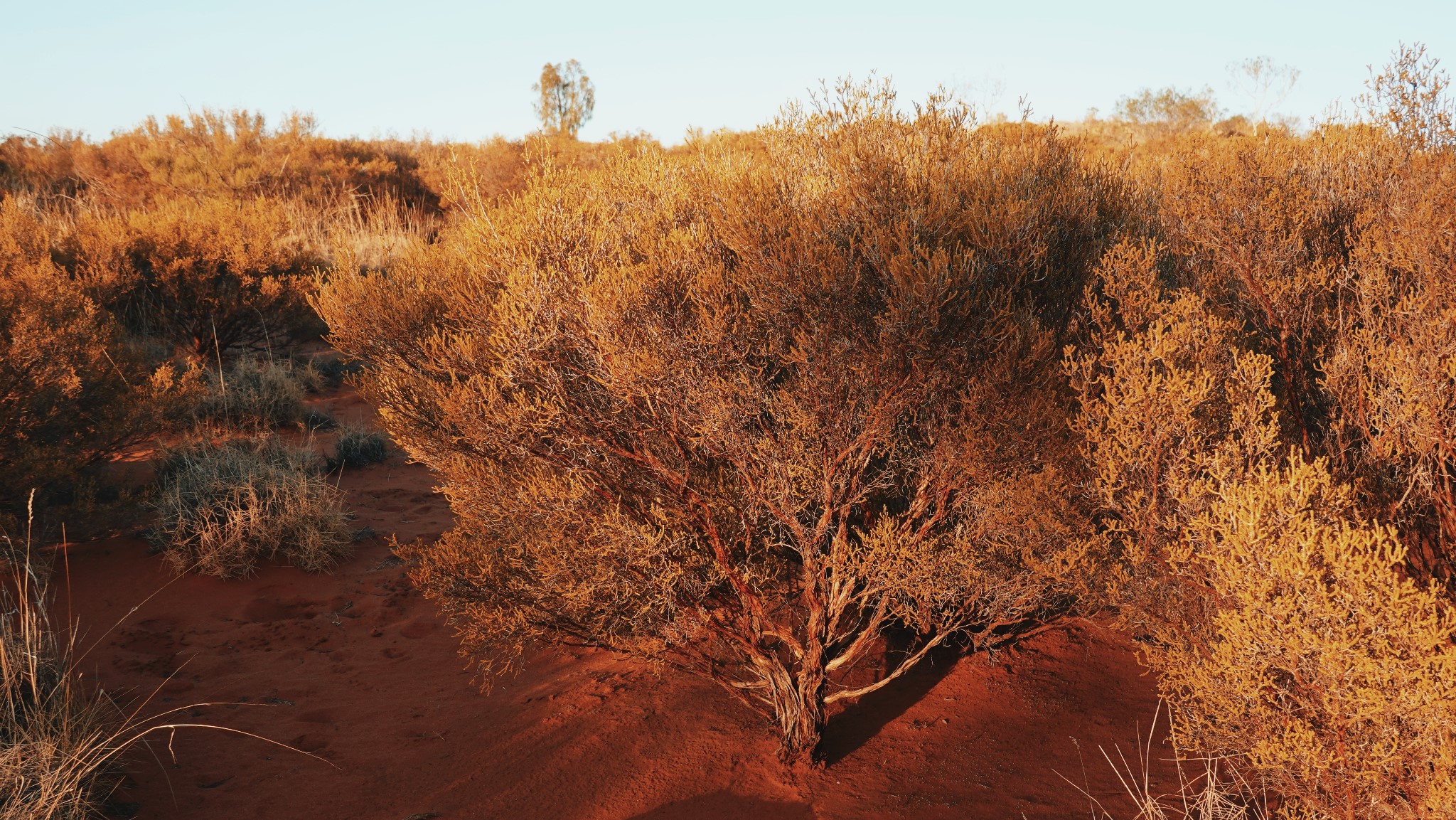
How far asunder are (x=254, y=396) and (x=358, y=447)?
128 cm

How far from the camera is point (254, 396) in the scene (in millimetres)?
8883

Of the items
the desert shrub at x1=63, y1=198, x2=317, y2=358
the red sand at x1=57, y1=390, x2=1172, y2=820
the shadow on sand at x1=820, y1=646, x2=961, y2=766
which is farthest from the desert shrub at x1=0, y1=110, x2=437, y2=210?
the shadow on sand at x1=820, y1=646, x2=961, y2=766

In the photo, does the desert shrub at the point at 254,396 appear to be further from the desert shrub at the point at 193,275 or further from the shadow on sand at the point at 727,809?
the shadow on sand at the point at 727,809

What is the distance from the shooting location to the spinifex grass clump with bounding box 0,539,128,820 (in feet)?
10.9

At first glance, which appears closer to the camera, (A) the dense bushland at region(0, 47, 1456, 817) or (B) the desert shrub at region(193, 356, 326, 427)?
(A) the dense bushland at region(0, 47, 1456, 817)

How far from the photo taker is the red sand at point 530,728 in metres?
3.81

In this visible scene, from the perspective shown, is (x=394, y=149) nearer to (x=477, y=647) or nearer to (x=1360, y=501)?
(x=477, y=647)

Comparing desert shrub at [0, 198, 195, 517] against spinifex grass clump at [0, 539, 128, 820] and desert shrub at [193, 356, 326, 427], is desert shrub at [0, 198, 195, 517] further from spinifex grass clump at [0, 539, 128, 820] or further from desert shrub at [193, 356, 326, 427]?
spinifex grass clump at [0, 539, 128, 820]

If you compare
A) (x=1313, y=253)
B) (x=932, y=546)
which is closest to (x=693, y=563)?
(x=932, y=546)

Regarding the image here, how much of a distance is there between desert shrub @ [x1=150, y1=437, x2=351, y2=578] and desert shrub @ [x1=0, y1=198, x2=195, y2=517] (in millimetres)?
561

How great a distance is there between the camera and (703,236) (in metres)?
3.47

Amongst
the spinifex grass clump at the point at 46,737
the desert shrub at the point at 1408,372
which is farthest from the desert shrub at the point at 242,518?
the desert shrub at the point at 1408,372

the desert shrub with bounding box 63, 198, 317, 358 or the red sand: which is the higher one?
the desert shrub with bounding box 63, 198, 317, 358

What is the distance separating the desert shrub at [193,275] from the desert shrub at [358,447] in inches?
94.9
